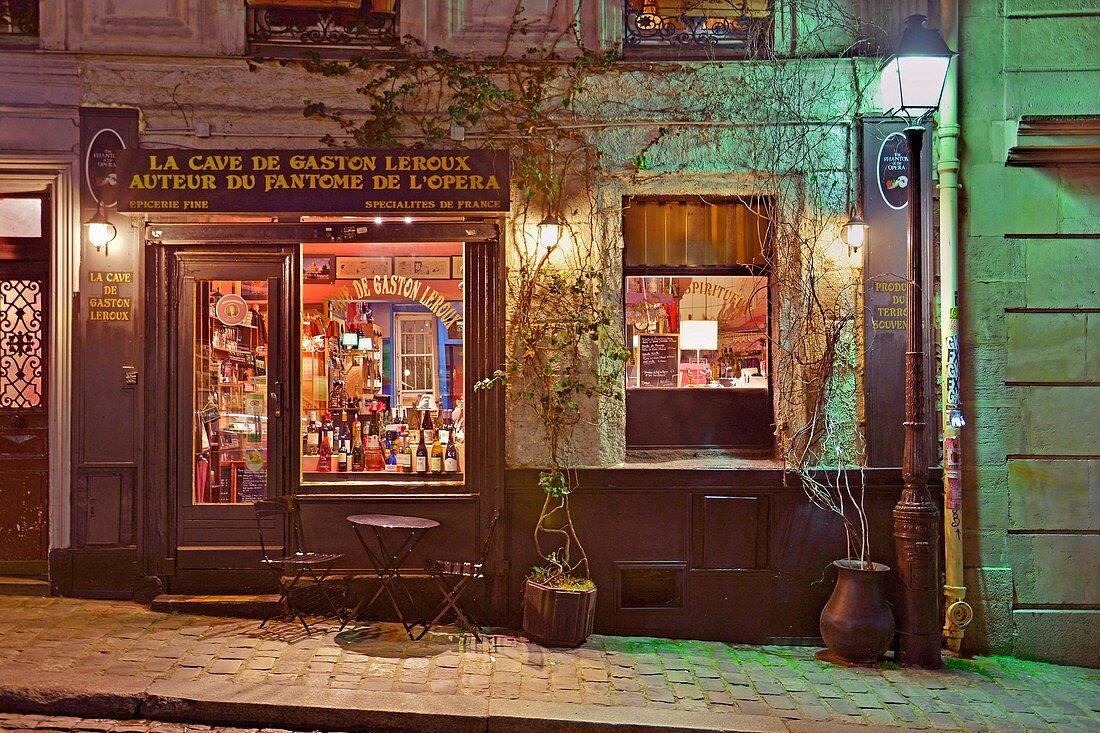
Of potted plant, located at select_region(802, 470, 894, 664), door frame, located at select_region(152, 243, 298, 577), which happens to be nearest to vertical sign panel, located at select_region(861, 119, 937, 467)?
potted plant, located at select_region(802, 470, 894, 664)

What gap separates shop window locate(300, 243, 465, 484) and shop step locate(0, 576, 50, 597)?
2.36m

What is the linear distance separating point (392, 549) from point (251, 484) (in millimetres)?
1360

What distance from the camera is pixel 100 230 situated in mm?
7492

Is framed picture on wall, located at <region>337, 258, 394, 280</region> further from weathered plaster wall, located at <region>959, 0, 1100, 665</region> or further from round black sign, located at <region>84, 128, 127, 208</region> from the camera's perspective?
weathered plaster wall, located at <region>959, 0, 1100, 665</region>

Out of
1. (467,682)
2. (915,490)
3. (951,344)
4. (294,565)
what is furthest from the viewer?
(951,344)

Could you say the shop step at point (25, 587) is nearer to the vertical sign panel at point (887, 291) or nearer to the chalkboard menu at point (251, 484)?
the chalkboard menu at point (251, 484)

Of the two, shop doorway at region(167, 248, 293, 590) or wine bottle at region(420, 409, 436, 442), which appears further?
wine bottle at region(420, 409, 436, 442)

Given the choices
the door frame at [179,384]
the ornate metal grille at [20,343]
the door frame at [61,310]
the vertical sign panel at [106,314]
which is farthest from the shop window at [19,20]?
the door frame at [179,384]

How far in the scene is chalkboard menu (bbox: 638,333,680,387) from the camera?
7957 millimetres

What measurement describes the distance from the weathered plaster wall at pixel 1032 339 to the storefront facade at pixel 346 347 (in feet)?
2.99

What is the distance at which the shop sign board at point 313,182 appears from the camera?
7.23m

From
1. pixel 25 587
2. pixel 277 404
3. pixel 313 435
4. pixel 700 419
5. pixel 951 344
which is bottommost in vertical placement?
pixel 25 587

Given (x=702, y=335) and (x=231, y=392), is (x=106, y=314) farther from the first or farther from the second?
(x=702, y=335)

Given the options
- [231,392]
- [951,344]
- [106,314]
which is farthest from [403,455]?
[951,344]
